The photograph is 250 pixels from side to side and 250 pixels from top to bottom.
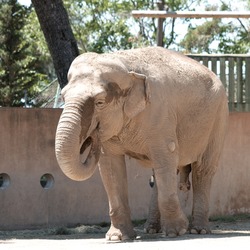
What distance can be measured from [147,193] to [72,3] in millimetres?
32442

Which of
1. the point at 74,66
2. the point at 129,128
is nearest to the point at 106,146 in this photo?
the point at 129,128

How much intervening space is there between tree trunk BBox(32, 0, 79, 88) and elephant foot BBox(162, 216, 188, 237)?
508 cm

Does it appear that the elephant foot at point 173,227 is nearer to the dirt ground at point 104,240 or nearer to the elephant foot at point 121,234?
the dirt ground at point 104,240

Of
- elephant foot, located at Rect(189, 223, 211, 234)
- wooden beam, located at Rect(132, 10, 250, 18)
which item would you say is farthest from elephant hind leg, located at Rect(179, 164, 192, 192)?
wooden beam, located at Rect(132, 10, 250, 18)

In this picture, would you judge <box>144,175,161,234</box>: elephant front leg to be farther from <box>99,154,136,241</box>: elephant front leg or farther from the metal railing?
the metal railing

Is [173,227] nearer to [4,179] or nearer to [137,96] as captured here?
[137,96]

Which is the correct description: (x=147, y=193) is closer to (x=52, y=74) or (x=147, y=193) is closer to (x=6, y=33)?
(x=6, y=33)

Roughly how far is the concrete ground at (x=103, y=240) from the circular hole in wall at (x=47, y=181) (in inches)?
42.1

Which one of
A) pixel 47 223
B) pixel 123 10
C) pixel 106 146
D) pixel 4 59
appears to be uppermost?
pixel 123 10

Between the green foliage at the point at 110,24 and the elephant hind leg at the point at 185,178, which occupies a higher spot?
the green foliage at the point at 110,24

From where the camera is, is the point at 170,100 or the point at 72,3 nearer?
the point at 170,100

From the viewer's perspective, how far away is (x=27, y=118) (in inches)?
636

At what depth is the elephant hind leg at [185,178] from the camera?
14.8 m

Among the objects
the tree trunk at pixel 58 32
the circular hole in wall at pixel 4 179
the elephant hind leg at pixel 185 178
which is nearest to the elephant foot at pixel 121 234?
the elephant hind leg at pixel 185 178
